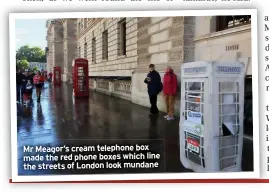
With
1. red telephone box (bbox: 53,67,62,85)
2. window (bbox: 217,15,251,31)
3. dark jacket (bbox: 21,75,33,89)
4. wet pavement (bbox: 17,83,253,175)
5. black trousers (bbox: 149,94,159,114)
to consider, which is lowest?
wet pavement (bbox: 17,83,253,175)

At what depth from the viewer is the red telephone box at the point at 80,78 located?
4324 millimetres

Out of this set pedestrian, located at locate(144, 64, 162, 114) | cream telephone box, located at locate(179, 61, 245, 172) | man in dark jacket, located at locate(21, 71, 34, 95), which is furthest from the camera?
pedestrian, located at locate(144, 64, 162, 114)

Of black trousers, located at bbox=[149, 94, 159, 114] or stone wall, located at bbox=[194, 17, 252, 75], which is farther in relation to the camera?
black trousers, located at bbox=[149, 94, 159, 114]

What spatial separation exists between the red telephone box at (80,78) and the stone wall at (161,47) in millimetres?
890

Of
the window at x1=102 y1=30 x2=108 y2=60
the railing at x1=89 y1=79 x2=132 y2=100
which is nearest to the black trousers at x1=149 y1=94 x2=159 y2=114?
the railing at x1=89 y1=79 x2=132 y2=100

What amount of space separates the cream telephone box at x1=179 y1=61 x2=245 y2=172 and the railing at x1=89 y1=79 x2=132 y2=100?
1139 millimetres

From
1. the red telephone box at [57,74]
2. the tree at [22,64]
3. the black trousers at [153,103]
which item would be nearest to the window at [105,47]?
the red telephone box at [57,74]

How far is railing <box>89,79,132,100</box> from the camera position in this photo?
165 inches

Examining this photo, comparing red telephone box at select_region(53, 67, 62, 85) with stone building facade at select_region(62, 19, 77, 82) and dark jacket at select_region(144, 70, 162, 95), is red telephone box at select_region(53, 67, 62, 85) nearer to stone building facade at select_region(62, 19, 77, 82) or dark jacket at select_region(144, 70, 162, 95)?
stone building facade at select_region(62, 19, 77, 82)

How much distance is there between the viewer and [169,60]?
149 inches

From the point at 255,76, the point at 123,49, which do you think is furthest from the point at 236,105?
the point at 123,49

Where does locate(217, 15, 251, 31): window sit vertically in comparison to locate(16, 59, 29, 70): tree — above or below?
above

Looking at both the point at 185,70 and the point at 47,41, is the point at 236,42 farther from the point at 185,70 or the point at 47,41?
the point at 47,41

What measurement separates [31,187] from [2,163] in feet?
1.53
